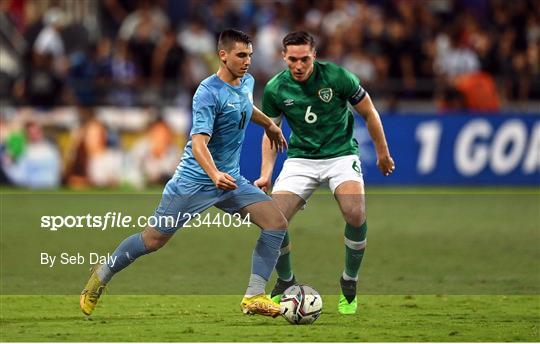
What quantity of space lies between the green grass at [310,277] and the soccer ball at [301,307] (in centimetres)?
10

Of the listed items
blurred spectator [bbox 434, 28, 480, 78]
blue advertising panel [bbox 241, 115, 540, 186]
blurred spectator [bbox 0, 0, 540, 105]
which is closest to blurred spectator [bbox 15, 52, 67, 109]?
blurred spectator [bbox 0, 0, 540, 105]

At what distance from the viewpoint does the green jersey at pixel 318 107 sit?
9852 mm

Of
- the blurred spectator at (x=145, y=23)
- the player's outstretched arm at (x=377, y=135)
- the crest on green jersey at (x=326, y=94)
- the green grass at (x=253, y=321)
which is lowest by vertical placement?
the blurred spectator at (x=145, y=23)

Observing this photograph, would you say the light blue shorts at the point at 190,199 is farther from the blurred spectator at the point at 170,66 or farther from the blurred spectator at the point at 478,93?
the blurred spectator at the point at 478,93

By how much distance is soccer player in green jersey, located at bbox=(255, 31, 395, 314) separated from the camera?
9750mm

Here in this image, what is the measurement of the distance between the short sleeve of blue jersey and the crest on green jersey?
3.91 feet

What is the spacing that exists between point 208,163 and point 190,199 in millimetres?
556

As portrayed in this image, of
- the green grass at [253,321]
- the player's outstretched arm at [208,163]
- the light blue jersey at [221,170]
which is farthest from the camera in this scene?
the light blue jersey at [221,170]

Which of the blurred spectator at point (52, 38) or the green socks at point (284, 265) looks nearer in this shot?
the green socks at point (284, 265)

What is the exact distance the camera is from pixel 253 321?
9305 mm

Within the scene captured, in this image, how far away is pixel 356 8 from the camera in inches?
971

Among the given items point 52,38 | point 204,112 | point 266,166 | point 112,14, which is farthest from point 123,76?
point 204,112

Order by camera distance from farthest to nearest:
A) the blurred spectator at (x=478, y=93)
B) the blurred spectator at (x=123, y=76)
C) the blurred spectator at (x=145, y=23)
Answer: the blurred spectator at (x=145, y=23), the blurred spectator at (x=478, y=93), the blurred spectator at (x=123, y=76)

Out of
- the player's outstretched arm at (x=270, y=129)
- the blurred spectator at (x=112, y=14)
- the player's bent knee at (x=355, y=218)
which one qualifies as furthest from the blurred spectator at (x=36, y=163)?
the player's bent knee at (x=355, y=218)
